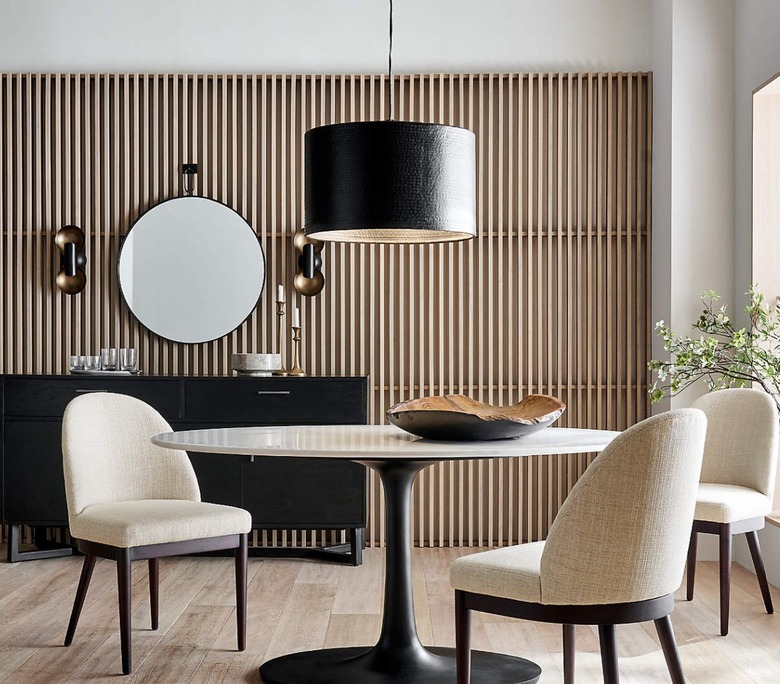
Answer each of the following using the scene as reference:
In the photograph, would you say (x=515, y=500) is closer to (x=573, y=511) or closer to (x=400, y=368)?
(x=400, y=368)

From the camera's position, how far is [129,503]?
3.58 meters

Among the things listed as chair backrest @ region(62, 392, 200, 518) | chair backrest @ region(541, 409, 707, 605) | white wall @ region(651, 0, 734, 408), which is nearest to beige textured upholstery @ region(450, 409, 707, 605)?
chair backrest @ region(541, 409, 707, 605)

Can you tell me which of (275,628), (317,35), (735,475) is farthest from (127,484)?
(317,35)

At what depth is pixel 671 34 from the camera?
5.09 meters

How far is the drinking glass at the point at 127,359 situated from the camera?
5172 millimetres

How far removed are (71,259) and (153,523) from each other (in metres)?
2.53

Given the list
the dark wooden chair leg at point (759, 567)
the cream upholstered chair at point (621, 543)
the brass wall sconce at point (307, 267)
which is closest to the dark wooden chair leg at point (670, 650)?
the cream upholstered chair at point (621, 543)

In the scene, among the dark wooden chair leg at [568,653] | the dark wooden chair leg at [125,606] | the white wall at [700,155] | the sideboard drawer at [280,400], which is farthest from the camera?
the white wall at [700,155]

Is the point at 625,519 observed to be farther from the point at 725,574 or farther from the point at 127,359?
the point at 127,359

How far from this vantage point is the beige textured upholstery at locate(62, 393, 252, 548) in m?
3.29

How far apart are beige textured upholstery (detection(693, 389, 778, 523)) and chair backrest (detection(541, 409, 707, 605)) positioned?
4.89 ft

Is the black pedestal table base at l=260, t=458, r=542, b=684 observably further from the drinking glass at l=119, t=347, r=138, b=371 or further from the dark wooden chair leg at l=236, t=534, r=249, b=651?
the drinking glass at l=119, t=347, r=138, b=371

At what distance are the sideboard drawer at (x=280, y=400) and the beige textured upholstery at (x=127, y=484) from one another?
3.61 feet

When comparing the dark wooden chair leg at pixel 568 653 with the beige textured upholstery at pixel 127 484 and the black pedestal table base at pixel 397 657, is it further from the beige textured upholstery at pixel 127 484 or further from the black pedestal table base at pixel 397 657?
the beige textured upholstery at pixel 127 484
